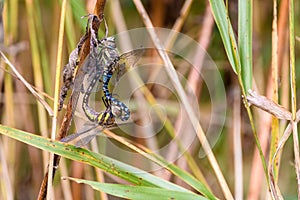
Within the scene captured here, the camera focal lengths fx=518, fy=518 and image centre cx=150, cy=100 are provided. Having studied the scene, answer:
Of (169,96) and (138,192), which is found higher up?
(169,96)

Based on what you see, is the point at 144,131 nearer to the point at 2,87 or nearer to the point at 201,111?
the point at 201,111

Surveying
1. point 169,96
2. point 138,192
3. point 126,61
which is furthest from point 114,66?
point 169,96

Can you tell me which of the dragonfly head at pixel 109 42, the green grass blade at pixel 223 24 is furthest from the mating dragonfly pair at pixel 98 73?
the green grass blade at pixel 223 24

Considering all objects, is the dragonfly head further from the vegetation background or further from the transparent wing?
the vegetation background

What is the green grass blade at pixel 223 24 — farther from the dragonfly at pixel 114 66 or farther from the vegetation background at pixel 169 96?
the vegetation background at pixel 169 96

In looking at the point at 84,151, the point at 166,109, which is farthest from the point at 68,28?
the point at 166,109

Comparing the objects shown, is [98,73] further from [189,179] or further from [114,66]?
[189,179]
